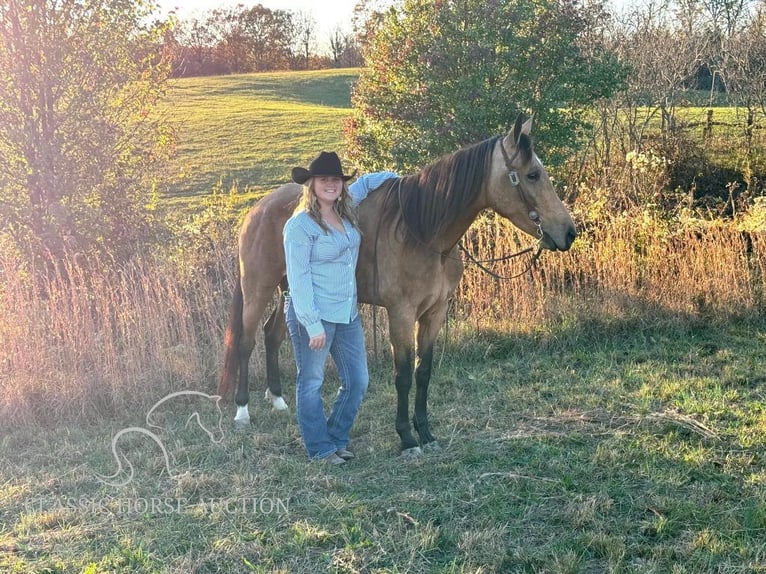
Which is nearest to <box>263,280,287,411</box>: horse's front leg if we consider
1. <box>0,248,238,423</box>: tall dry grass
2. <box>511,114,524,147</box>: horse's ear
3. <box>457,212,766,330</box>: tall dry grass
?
<box>0,248,238,423</box>: tall dry grass

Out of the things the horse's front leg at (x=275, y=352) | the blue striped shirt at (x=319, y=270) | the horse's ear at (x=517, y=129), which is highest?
the horse's ear at (x=517, y=129)

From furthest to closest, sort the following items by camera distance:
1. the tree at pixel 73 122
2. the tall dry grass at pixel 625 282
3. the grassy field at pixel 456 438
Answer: the tree at pixel 73 122 → the tall dry grass at pixel 625 282 → the grassy field at pixel 456 438

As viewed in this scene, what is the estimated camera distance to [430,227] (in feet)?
12.6

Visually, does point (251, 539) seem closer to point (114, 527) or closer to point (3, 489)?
point (114, 527)

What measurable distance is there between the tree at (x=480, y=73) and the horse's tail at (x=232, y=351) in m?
4.87

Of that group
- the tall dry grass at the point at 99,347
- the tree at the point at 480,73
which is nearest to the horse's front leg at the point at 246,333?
the tall dry grass at the point at 99,347

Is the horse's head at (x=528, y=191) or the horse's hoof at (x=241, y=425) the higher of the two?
the horse's head at (x=528, y=191)

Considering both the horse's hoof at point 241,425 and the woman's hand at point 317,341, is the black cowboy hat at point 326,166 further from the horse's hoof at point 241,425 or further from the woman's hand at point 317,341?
the horse's hoof at point 241,425

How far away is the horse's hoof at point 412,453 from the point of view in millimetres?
3840

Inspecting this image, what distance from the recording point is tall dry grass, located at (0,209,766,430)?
16.7ft

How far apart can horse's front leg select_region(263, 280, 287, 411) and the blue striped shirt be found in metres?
1.39

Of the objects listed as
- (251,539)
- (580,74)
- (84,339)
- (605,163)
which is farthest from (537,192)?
(605,163)

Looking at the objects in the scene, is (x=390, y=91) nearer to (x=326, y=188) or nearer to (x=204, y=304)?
(x=204, y=304)

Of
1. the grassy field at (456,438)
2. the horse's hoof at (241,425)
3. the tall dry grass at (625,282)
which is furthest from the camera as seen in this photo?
the tall dry grass at (625,282)
